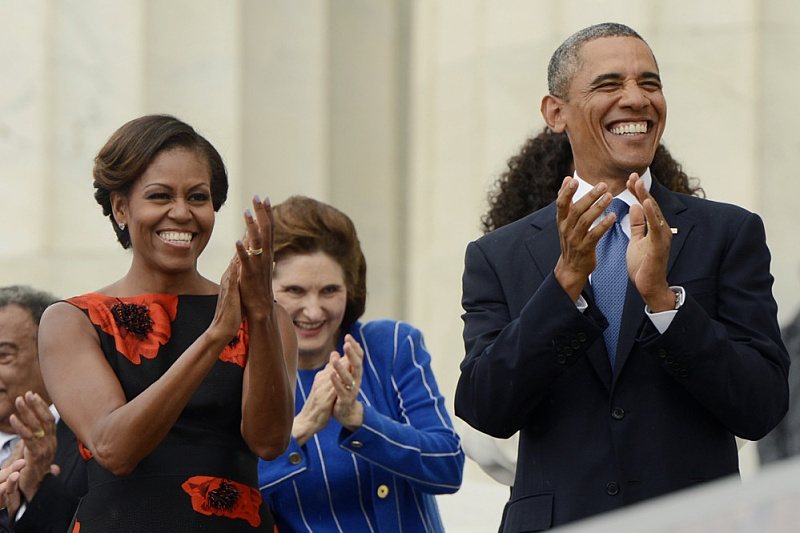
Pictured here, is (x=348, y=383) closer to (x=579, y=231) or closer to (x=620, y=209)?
(x=620, y=209)

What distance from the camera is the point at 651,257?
3092mm

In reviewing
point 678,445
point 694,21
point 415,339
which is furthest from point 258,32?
point 678,445

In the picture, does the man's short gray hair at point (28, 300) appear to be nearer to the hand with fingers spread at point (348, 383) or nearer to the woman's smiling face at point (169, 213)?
the hand with fingers spread at point (348, 383)

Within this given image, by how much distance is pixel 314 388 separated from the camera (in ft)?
14.6

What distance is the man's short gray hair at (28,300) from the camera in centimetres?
493

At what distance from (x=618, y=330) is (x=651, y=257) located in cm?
34

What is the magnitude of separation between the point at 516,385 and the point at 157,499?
3.13 feet

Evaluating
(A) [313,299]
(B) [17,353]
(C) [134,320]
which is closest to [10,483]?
(B) [17,353]

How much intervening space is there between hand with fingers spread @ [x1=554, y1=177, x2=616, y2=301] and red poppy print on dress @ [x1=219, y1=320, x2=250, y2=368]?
88 cm

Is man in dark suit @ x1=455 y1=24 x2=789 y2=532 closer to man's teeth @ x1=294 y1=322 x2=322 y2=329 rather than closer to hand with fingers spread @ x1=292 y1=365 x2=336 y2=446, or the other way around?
hand with fingers spread @ x1=292 y1=365 x2=336 y2=446

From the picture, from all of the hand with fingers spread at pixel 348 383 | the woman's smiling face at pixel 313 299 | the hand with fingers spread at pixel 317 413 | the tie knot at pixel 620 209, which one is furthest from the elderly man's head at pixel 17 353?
the tie knot at pixel 620 209

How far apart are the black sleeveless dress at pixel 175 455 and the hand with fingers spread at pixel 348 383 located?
76 cm

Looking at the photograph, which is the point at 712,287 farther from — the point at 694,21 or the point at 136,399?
the point at 694,21

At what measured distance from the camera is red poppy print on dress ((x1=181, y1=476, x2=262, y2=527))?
136 inches
